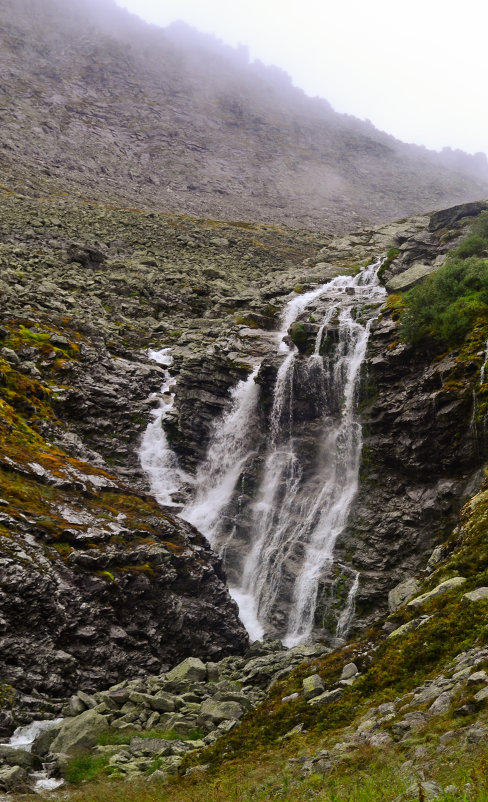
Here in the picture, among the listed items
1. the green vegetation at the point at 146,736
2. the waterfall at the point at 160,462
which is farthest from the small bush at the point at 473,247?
the green vegetation at the point at 146,736

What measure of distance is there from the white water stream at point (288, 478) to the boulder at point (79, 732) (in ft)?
38.4

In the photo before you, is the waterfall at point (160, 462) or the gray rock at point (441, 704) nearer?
the gray rock at point (441, 704)

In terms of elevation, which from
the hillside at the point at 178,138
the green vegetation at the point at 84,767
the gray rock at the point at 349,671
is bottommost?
the gray rock at the point at 349,671

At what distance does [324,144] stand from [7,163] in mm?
83266

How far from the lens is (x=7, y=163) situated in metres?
80.3

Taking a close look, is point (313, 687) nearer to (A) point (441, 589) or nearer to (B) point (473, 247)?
(A) point (441, 589)

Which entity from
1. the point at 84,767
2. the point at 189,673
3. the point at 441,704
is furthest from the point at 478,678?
the point at 189,673

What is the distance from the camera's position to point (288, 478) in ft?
106

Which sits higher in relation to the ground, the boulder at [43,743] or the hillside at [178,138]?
the hillside at [178,138]

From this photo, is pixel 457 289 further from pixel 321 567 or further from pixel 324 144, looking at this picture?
pixel 324 144

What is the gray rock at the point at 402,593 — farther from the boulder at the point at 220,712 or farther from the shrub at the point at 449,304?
the shrub at the point at 449,304

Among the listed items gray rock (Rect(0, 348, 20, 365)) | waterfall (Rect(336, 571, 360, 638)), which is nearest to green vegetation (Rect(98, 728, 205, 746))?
waterfall (Rect(336, 571, 360, 638))

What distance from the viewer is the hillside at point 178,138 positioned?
92.6 meters

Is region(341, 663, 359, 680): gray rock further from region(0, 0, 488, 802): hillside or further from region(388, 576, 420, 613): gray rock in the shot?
region(388, 576, 420, 613): gray rock
